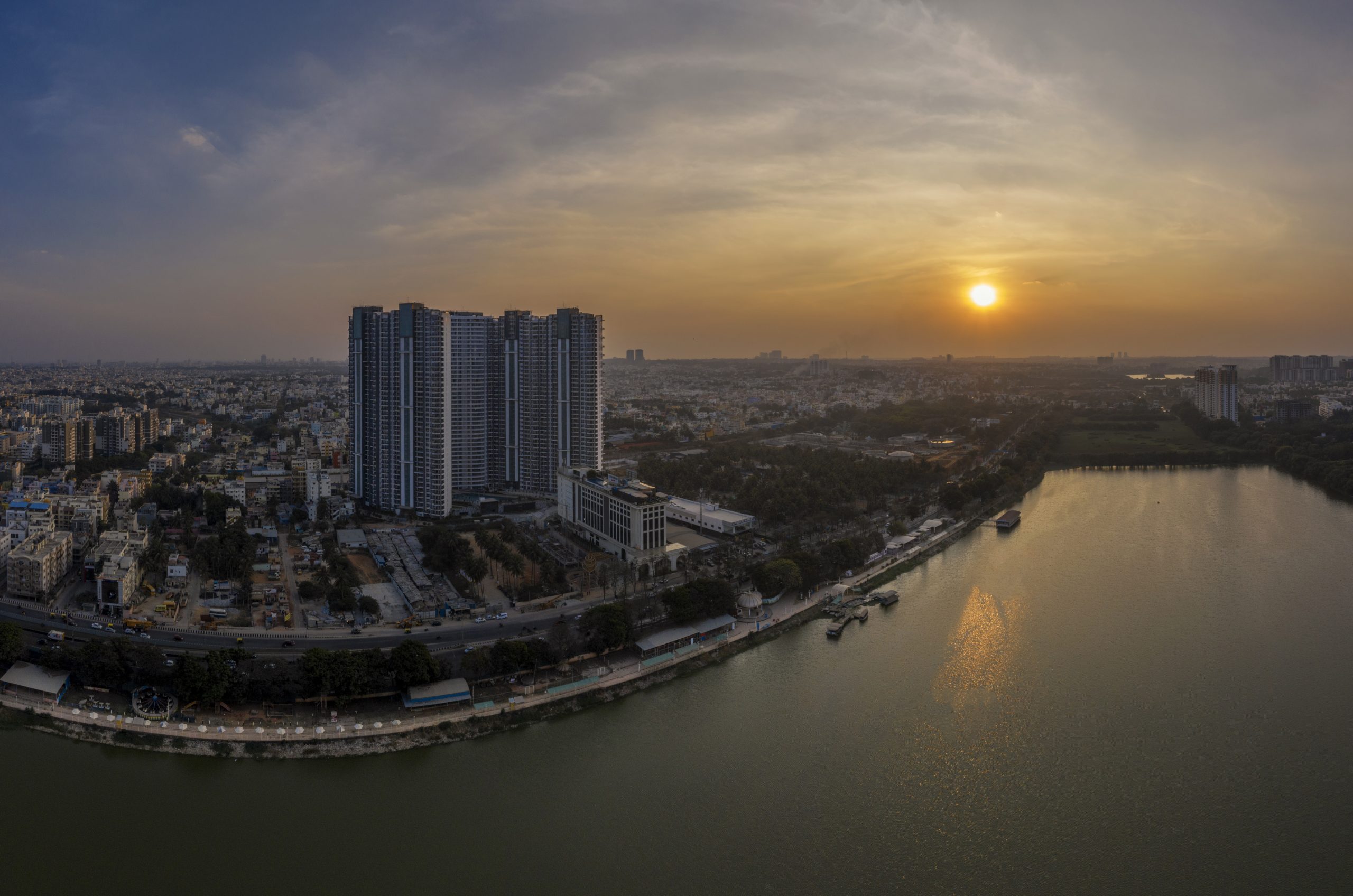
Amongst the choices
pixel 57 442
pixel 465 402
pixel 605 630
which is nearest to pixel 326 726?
pixel 605 630

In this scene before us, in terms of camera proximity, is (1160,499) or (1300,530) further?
(1160,499)

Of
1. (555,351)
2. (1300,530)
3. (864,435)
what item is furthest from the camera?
(864,435)

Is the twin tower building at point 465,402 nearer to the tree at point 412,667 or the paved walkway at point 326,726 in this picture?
the tree at point 412,667

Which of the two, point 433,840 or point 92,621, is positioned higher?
point 92,621

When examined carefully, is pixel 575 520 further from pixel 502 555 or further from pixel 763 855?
pixel 763 855

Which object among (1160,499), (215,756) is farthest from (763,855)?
(1160,499)

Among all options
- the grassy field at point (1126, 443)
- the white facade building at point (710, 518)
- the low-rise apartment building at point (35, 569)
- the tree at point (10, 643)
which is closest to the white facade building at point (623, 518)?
the white facade building at point (710, 518)

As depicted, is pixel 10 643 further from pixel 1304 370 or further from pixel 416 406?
pixel 1304 370
